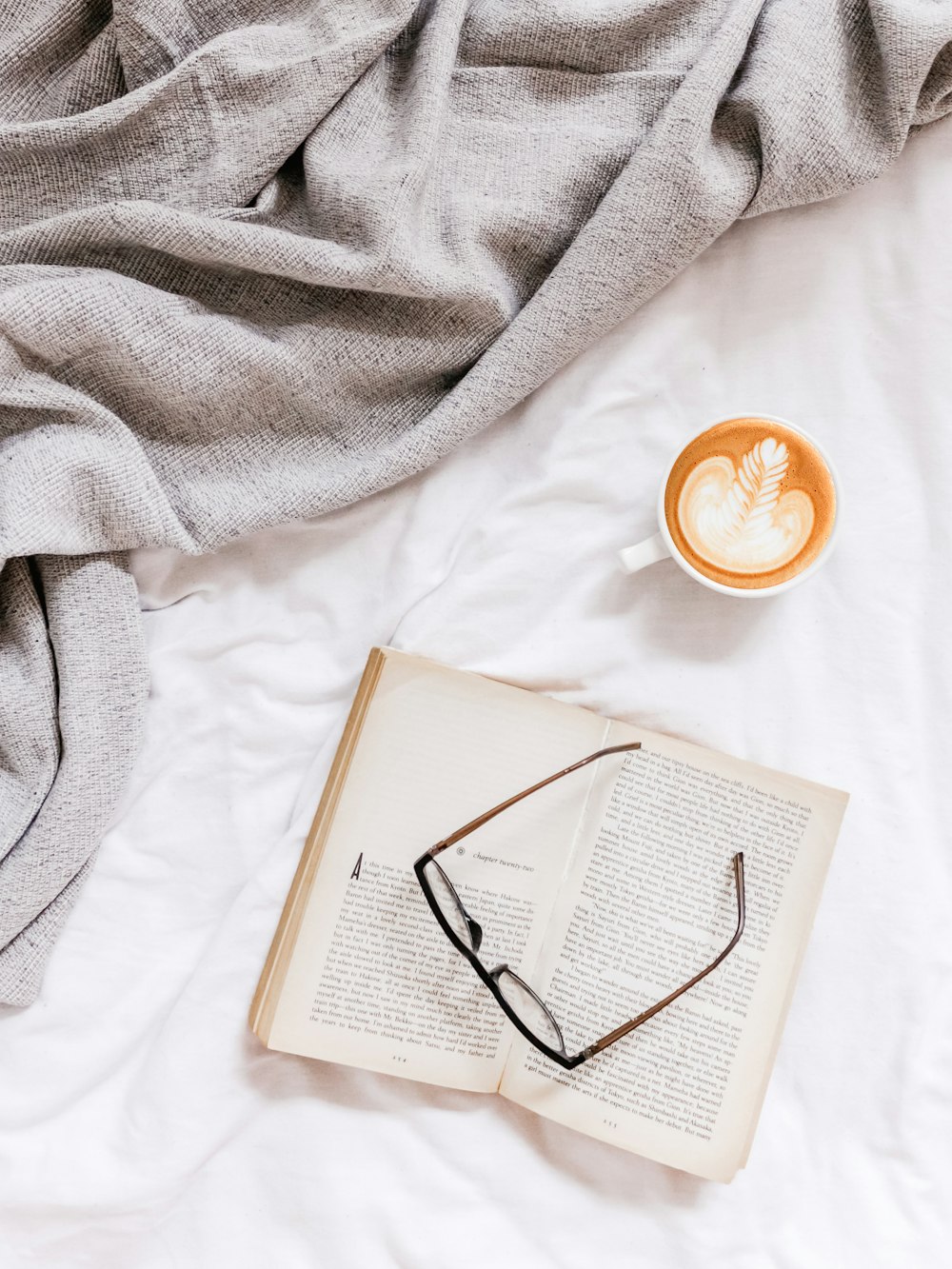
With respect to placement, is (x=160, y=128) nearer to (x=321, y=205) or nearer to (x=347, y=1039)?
(x=321, y=205)

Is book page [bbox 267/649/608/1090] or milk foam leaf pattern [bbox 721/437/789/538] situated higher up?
milk foam leaf pattern [bbox 721/437/789/538]

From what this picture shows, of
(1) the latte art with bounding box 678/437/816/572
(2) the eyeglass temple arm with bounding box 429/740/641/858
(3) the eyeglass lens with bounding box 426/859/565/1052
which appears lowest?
(3) the eyeglass lens with bounding box 426/859/565/1052

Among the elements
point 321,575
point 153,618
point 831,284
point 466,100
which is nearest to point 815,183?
point 831,284

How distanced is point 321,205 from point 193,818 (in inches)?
16.7

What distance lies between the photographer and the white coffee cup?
0.63 m

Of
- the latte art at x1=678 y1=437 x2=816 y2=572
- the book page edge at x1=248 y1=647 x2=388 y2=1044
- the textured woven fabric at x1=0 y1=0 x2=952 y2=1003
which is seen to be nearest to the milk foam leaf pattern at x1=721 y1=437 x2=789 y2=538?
the latte art at x1=678 y1=437 x2=816 y2=572

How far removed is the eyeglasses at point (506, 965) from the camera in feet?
2.08

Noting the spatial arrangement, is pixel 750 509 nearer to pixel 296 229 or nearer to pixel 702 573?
pixel 702 573

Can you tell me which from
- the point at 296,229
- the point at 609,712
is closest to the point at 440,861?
the point at 609,712

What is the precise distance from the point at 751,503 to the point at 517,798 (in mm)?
253

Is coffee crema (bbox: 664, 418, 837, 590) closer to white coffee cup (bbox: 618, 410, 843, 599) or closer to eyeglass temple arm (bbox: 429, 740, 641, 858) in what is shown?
white coffee cup (bbox: 618, 410, 843, 599)

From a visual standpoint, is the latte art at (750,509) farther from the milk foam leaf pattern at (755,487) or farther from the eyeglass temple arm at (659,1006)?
the eyeglass temple arm at (659,1006)

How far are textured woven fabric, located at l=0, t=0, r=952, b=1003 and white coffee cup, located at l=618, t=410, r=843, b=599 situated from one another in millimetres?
111

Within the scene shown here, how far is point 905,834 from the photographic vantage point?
0.67m
